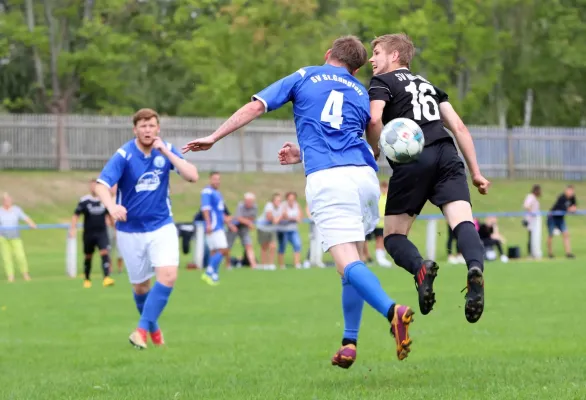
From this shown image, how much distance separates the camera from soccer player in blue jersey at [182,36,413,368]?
784cm

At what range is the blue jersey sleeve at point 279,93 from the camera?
7871 mm

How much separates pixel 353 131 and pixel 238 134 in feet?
116

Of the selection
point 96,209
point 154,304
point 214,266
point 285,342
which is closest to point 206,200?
point 214,266

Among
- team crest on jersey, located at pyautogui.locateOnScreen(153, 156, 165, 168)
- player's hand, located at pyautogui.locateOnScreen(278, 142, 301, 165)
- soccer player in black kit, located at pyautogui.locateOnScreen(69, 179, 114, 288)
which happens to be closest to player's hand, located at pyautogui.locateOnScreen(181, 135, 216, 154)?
player's hand, located at pyautogui.locateOnScreen(278, 142, 301, 165)

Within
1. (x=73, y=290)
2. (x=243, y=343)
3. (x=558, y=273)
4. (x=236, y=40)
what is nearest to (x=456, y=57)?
(x=236, y=40)

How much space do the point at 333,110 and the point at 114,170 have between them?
359 centimetres

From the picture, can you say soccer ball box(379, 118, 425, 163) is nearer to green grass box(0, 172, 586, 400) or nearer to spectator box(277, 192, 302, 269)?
green grass box(0, 172, 586, 400)

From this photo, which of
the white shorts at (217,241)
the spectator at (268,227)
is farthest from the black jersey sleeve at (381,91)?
the spectator at (268,227)

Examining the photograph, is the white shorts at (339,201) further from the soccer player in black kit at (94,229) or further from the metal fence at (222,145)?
the metal fence at (222,145)

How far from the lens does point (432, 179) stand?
8148 mm

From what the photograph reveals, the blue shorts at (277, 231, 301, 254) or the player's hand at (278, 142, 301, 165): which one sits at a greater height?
the player's hand at (278, 142, 301, 165)

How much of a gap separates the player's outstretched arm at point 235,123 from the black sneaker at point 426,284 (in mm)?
1483

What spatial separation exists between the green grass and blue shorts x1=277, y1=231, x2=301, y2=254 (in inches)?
105

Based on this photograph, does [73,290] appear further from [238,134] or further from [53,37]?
[53,37]
